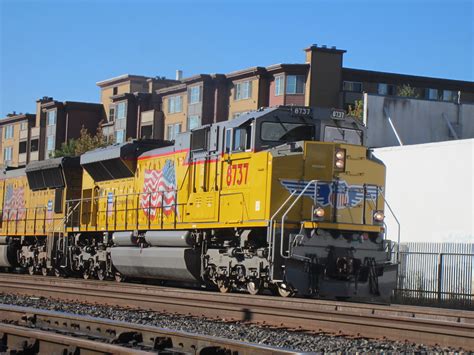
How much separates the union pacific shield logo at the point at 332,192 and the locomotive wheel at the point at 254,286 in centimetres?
203

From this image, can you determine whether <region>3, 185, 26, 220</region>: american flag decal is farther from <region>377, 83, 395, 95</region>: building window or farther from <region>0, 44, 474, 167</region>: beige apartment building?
<region>377, 83, 395, 95</region>: building window

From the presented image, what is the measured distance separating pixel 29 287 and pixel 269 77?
5036cm

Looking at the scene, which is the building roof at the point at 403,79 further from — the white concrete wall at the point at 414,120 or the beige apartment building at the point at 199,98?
the white concrete wall at the point at 414,120

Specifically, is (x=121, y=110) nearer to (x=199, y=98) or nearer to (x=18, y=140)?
(x=199, y=98)

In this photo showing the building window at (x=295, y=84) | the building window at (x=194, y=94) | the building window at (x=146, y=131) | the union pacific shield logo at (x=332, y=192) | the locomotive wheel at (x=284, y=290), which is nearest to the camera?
Result: the union pacific shield logo at (x=332, y=192)

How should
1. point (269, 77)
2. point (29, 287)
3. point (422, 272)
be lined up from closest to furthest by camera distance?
point (29, 287), point (422, 272), point (269, 77)

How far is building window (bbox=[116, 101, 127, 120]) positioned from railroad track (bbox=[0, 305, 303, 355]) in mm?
67654

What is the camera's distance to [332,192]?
15.5m

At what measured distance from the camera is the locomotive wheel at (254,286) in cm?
1605

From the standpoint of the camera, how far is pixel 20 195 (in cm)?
2848

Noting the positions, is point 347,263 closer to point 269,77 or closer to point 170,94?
point 269,77

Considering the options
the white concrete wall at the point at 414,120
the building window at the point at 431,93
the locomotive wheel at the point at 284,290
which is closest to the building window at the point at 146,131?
the building window at the point at 431,93

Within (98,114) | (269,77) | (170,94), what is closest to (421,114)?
(269,77)

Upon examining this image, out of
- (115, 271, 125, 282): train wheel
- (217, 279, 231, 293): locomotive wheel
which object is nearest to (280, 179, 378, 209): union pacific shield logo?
(217, 279, 231, 293): locomotive wheel
